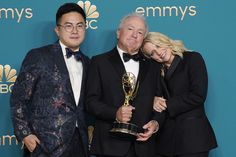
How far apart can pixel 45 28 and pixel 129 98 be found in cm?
81

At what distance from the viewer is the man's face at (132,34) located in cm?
218

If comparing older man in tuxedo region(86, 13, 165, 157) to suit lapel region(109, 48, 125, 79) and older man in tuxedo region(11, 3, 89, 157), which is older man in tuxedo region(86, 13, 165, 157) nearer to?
suit lapel region(109, 48, 125, 79)

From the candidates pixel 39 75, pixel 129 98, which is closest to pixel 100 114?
pixel 129 98

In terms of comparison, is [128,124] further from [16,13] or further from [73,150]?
[16,13]

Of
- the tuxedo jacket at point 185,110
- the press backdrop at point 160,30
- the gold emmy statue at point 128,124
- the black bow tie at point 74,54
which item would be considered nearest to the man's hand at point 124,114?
the gold emmy statue at point 128,124

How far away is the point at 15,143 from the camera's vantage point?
2.67 metres

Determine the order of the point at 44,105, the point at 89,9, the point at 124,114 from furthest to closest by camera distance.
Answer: the point at 89,9, the point at 44,105, the point at 124,114

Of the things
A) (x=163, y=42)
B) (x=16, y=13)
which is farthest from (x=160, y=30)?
(x=16, y=13)

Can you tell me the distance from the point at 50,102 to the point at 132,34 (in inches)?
19.9

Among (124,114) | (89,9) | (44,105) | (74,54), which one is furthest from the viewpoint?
(89,9)

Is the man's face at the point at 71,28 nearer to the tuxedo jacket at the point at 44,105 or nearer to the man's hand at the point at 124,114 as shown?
the tuxedo jacket at the point at 44,105

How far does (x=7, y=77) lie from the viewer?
2.63 m

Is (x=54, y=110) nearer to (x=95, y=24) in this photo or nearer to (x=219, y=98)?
(x=95, y=24)

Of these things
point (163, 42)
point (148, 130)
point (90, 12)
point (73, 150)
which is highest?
point (90, 12)
